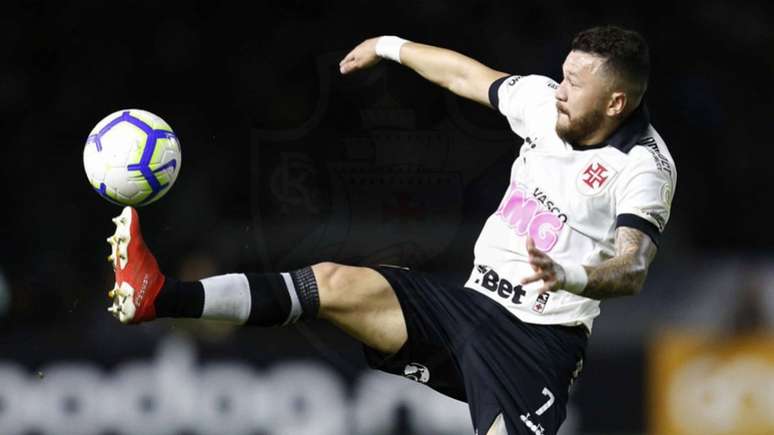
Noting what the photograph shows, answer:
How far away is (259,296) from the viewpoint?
5473 mm

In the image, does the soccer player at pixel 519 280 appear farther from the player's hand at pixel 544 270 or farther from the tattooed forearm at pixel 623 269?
the player's hand at pixel 544 270

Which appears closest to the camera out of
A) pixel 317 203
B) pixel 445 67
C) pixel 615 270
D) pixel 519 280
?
pixel 615 270

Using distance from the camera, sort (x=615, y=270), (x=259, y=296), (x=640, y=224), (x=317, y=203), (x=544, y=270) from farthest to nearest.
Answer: (x=317, y=203) → (x=259, y=296) → (x=640, y=224) → (x=615, y=270) → (x=544, y=270)

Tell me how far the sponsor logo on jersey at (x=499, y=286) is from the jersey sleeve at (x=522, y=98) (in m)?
0.69

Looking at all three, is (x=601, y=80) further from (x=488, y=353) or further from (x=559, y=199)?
(x=488, y=353)

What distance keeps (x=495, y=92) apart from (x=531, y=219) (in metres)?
0.71

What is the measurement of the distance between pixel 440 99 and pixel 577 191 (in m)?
4.31

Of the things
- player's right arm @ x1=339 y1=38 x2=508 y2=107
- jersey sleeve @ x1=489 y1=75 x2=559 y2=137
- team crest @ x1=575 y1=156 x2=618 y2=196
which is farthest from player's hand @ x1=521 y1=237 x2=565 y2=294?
player's right arm @ x1=339 y1=38 x2=508 y2=107

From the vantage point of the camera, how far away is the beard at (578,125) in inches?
220

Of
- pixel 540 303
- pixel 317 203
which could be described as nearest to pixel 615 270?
pixel 540 303

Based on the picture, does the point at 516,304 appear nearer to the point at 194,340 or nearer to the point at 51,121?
the point at 194,340

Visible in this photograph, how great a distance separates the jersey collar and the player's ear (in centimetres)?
10

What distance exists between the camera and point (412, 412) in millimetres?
9547

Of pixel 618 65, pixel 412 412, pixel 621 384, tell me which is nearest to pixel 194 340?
pixel 412 412
